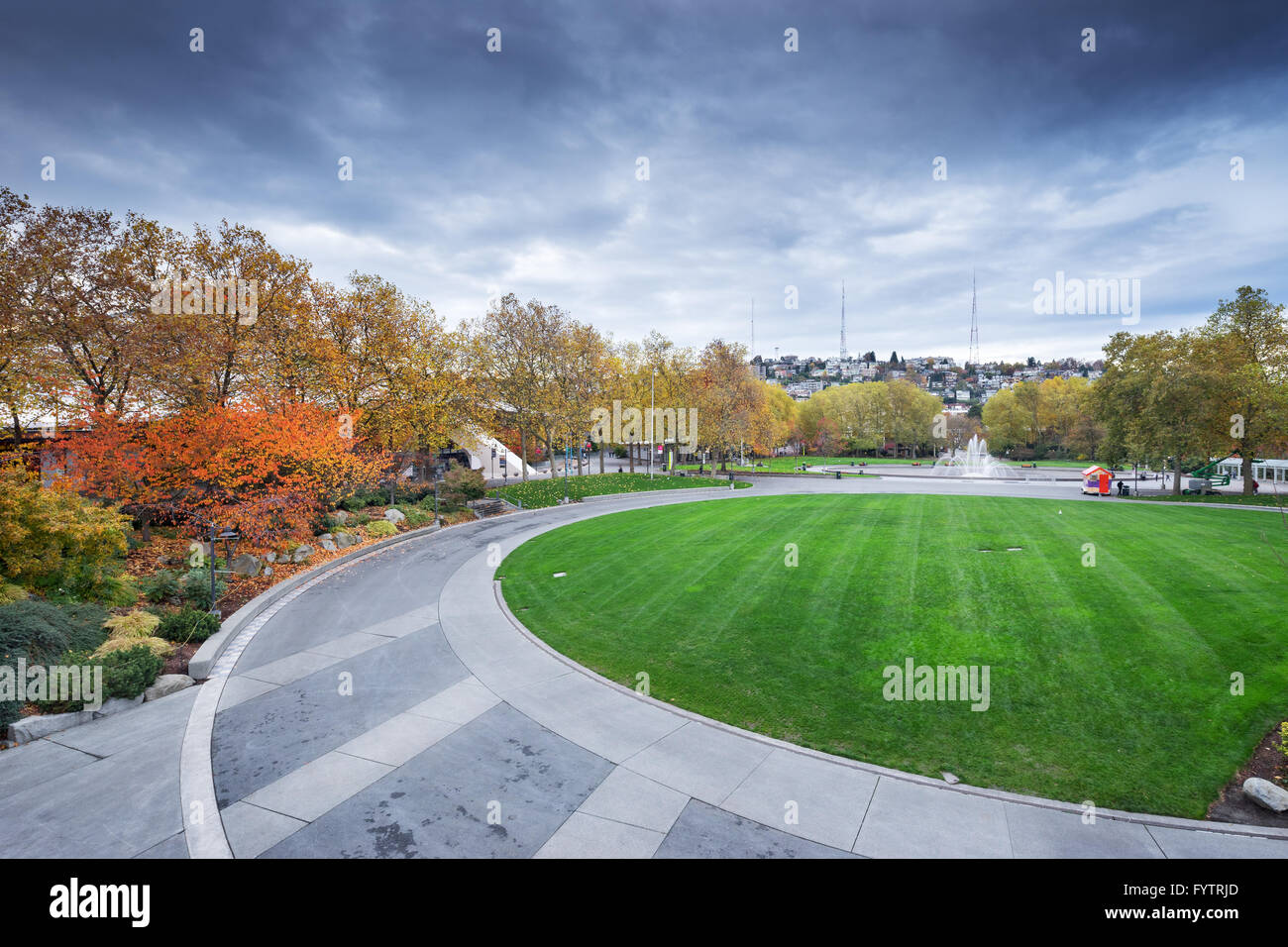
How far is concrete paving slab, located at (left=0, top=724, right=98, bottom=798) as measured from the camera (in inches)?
266

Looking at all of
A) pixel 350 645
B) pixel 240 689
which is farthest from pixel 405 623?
pixel 240 689

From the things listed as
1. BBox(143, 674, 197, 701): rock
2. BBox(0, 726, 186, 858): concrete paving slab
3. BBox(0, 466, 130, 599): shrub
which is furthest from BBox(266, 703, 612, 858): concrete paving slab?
BBox(0, 466, 130, 599): shrub

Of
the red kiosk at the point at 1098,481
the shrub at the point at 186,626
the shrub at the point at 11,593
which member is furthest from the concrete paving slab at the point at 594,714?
the red kiosk at the point at 1098,481

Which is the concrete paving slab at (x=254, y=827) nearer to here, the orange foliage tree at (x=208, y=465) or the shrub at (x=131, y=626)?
the shrub at (x=131, y=626)

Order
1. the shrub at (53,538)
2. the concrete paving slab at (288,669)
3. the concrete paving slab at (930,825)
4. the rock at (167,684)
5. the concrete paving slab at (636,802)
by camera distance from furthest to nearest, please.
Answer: the shrub at (53,538) < the concrete paving slab at (288,669) < the rock at (167,684) < the concrete paving slab at (636,802) < the concrete paving slab at (930,825)

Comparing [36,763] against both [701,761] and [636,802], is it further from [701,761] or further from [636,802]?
[701,761]

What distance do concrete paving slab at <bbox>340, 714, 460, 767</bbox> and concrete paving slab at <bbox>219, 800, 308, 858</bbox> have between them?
1.27 m

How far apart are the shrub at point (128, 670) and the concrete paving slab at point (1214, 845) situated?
1422cm

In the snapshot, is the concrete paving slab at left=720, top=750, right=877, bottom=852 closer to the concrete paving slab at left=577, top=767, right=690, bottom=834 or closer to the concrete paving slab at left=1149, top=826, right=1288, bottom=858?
the concrete paving slab at left=577, top=767, right=690, bottom=834

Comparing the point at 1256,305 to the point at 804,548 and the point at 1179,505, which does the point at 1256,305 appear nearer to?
the point at 1179,505

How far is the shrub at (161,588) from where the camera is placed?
41.4 ft

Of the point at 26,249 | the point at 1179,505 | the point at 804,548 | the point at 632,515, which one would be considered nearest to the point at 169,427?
the point at 26,249
